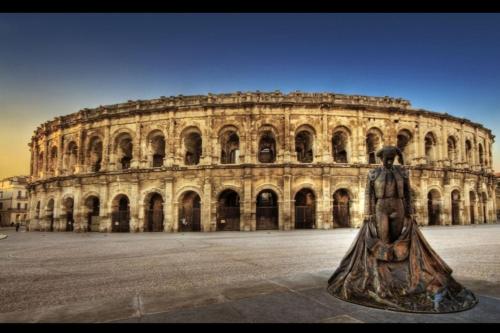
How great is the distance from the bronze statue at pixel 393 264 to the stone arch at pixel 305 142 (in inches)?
683

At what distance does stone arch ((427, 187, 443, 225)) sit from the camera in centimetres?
2304

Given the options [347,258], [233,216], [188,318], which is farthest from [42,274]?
[233,216]

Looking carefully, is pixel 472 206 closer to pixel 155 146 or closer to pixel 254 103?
pixel 254 103

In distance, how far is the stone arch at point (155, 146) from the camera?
875 inches

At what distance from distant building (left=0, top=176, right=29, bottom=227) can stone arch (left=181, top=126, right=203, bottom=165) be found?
139 ft

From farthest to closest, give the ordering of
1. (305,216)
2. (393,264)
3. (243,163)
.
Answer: (305,216), (243,163), (393,264)

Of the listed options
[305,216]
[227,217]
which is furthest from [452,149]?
[227,217]

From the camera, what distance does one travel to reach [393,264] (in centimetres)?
374

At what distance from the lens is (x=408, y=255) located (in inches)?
147

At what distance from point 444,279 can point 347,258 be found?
1.17m

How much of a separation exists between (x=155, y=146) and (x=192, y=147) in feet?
9.20

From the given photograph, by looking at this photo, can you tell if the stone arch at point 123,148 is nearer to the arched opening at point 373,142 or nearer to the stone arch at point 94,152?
the stone arch at point 94,152

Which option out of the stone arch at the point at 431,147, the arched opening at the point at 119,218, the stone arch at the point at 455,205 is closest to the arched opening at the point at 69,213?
the arched opening at the point at 119,218
